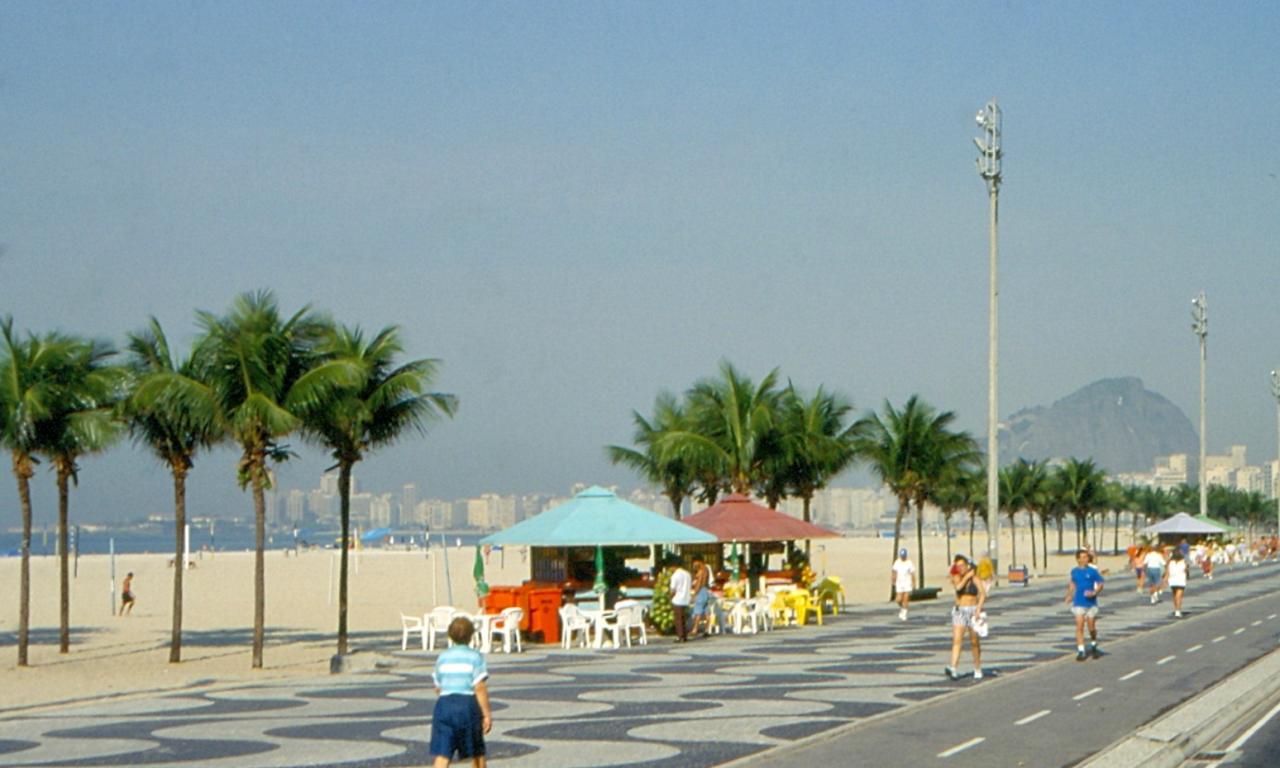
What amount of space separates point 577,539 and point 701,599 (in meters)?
2.82

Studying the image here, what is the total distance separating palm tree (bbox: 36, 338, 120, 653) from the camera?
2991 cm

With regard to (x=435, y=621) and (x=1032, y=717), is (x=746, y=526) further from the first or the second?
(x=1032, y=717)

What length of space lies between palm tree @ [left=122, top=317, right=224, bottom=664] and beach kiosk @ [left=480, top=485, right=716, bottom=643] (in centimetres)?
539

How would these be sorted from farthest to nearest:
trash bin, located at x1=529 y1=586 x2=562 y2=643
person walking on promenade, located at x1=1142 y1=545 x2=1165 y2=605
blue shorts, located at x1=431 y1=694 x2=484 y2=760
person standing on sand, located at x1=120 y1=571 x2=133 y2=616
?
person standing on sand, located at x1=120 y1=571 x2=133 y2=616, person walking on promenade, located at x1=1142 y1=545 x2=1165 y2=605, trash bin, located at x1=529 y1=586 x2=562 y2=643, blue shorts, located at x1=431 y1=694 x2=484 y2=760

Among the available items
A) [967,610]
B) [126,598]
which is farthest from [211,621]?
[967,610]

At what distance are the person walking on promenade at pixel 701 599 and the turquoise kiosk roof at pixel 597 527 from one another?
2.11ft

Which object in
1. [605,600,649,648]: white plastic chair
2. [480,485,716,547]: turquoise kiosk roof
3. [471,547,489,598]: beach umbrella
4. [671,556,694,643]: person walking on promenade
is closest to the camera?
[605,600,649,648]: white plastic chair

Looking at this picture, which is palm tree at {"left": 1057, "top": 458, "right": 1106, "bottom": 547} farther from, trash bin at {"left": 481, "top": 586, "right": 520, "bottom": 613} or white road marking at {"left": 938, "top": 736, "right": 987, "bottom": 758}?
white road marking at {"left": 938, "top": 736, "right": 987, "bottom": 758}

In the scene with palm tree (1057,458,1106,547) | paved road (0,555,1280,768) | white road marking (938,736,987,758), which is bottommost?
paved road (0,555,1280,768)

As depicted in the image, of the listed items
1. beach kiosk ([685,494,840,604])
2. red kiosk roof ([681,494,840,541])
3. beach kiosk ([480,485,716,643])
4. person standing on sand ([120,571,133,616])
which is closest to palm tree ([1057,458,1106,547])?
person standing on sand ([120,571,133,616])

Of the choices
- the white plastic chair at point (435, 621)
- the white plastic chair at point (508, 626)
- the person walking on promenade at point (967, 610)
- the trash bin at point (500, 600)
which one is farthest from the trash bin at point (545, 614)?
the person walking on promenade at point (967, 610)

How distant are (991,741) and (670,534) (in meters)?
15.7

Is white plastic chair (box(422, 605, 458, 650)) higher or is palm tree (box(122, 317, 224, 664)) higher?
palm tree (box(122, 317, 224, 664))

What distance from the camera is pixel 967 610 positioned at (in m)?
21.6
